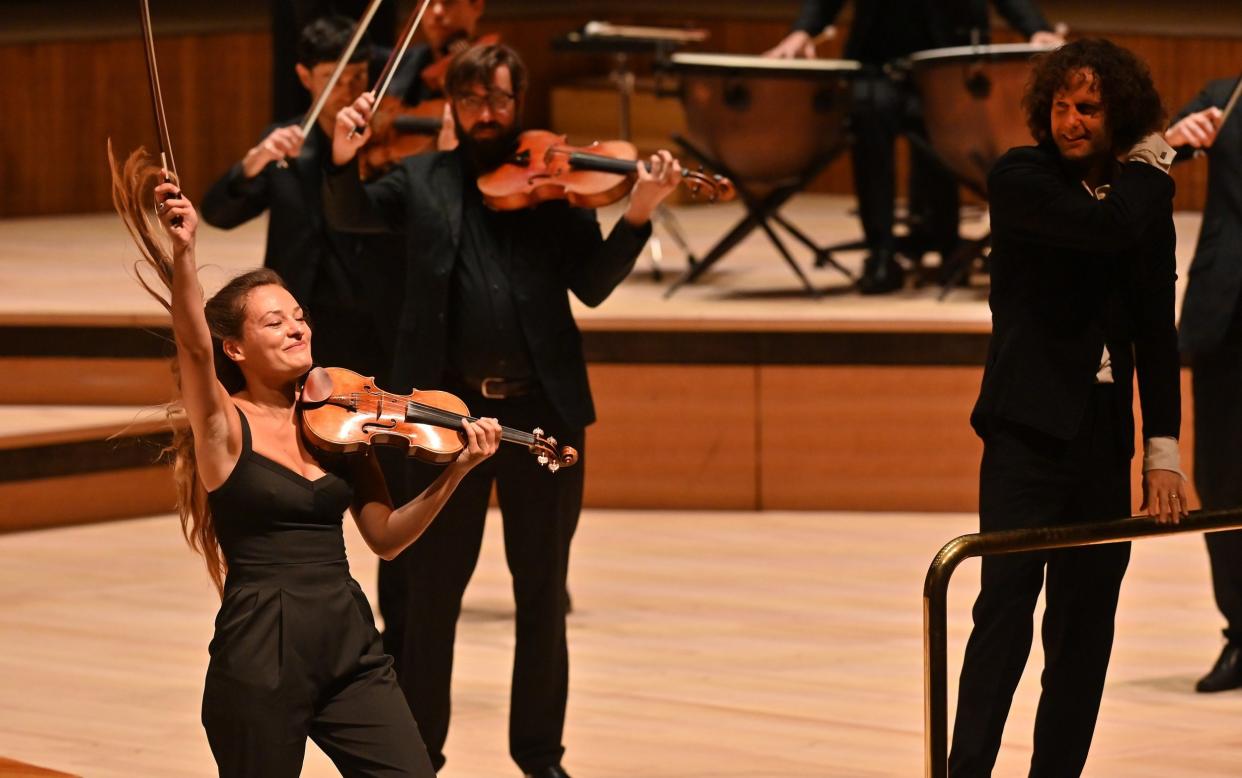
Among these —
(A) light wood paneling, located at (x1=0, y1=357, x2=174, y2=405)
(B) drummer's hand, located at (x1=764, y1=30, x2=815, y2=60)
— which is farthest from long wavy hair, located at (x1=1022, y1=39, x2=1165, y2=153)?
(A) light wood paneling, located at (x1=0, y1=357, x2=174, y2=405)

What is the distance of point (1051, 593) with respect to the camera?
3.26m

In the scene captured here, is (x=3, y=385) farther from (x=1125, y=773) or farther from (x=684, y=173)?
(x=1125, y=773)

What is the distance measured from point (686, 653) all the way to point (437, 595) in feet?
3.83

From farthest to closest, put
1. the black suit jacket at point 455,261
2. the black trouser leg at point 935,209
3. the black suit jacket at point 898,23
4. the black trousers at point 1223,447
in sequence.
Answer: the black trouser leg at point 935,209 → the black suit jacket at point 898,23 → the black trousers at point 1223,447 → the black suit jacket at point 455,261

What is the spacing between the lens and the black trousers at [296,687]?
2799 mm

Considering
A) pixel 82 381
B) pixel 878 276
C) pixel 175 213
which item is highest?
pixel 175 213

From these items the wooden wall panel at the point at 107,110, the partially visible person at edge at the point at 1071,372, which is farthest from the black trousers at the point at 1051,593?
the wooden wall panel at the point at 107,110

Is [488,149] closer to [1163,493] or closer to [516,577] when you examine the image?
[516,577]

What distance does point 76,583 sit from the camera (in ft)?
17.9

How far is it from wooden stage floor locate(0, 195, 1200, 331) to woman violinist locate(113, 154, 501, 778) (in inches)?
109

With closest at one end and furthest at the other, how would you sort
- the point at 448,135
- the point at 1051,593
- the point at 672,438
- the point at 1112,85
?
the point at 1112,85 → the point at 1051,593 → the point at 448,135 → the point at 672,438

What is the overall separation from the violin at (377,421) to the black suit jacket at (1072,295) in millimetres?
726

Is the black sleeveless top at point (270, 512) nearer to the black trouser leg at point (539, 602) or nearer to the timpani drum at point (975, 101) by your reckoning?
the black trouser leg at point (539, 602)

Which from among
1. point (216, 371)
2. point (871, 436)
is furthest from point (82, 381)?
point (216, 371)
